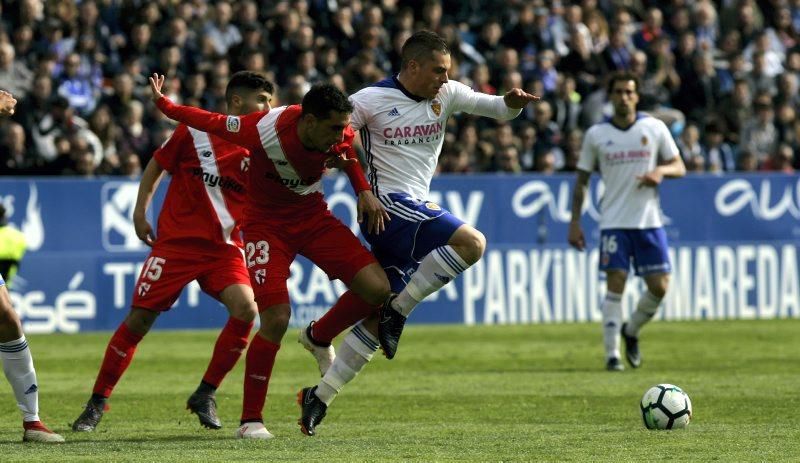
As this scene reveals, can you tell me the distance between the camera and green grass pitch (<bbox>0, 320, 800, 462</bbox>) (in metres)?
8.07

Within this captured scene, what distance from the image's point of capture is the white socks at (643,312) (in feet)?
46.3

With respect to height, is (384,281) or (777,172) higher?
(384,281)

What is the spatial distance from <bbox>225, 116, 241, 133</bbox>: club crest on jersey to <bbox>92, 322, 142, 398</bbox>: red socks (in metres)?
1.81

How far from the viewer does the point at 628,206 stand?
1402cm

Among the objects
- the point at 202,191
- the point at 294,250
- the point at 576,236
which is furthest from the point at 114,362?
the point at 576,236

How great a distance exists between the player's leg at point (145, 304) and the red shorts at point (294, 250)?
0.91m

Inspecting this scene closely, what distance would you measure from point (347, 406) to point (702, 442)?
3.24 meters

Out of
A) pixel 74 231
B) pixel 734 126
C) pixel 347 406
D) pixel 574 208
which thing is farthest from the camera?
pixel 734 126

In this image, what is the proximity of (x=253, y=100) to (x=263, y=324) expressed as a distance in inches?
65.4

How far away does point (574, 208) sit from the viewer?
45.8 feet

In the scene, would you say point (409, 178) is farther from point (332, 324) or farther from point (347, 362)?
point (347, 362)

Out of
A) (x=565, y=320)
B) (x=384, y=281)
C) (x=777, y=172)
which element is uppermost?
(x=384, y=281)

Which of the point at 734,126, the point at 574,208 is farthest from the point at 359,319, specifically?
the point at 734,126

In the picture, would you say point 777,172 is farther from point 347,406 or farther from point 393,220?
point 393,220
